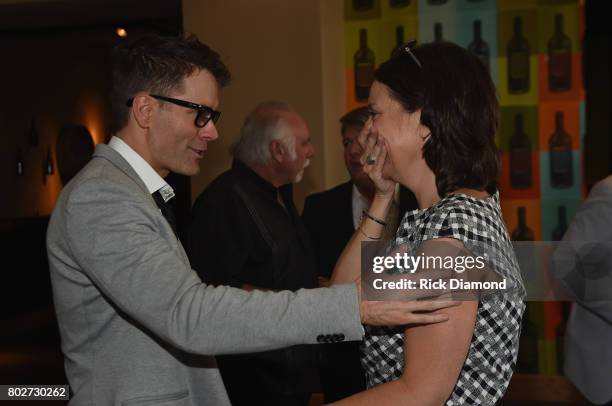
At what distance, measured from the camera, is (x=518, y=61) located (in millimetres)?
3887

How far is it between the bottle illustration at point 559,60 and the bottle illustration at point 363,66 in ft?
3.24

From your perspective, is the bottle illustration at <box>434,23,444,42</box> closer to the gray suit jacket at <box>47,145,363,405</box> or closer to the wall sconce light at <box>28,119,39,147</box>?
the gray suit jacket at <box>47,145,363,405</box>

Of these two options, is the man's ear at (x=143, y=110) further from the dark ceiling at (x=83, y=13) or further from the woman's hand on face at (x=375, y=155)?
the dark ceiling at (x=83, y=13)

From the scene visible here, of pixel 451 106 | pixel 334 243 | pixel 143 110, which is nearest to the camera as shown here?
pixel 451 106

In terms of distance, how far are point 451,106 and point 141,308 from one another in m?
0.67

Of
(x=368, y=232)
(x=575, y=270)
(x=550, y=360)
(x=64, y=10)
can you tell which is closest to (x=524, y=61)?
(x=550, y=360)

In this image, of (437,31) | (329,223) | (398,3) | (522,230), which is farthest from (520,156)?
(329,223)

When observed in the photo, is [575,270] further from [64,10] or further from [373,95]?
→ [64,10]

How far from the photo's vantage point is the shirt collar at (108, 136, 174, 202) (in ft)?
4.52

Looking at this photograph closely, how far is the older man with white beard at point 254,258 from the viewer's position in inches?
93.7

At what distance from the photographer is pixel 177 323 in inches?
43.8

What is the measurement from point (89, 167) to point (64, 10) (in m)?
4.12

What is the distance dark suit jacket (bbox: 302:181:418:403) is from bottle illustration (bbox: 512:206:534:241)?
129 centimetres

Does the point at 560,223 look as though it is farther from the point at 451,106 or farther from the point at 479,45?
the point at 451,106
